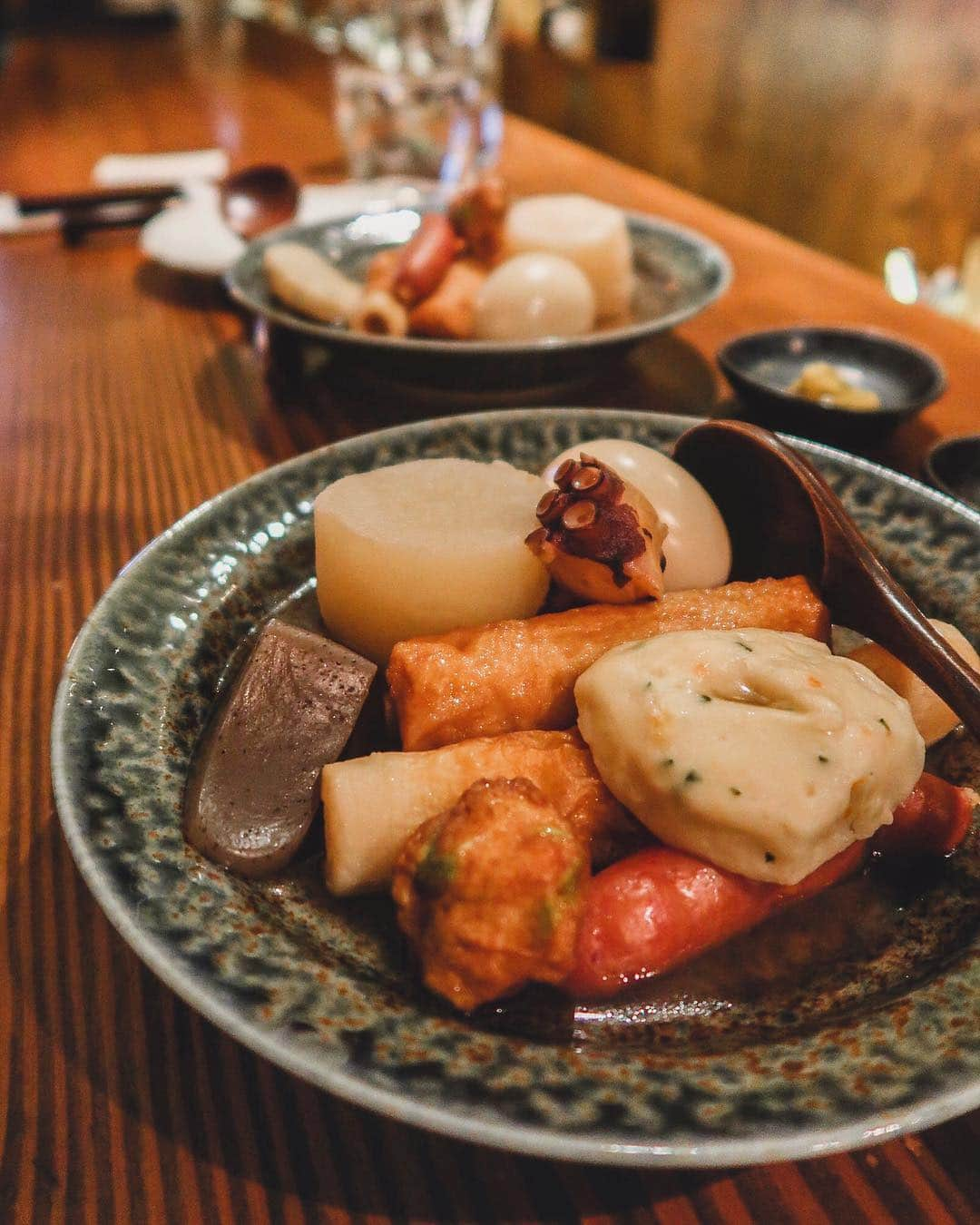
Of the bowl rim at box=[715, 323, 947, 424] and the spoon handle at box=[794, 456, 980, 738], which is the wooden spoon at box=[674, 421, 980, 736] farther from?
the bowl rim at box=[715, 323, 947, 424]

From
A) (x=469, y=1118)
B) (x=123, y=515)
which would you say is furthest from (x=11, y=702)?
(x=469, y=1118)

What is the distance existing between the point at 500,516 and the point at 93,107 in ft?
17.6

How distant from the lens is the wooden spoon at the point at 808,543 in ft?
3.73

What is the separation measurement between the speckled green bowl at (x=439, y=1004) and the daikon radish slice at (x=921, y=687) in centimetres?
4

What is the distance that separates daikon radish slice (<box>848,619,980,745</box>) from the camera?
117cm

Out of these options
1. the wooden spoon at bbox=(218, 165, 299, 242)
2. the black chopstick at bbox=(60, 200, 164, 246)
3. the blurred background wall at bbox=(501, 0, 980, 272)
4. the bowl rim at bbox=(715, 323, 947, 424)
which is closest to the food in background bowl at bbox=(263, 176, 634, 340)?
the bowl rim at bbox=(715, 323, 947, 424)

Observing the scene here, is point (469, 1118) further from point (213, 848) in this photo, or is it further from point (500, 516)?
point (500, 516)

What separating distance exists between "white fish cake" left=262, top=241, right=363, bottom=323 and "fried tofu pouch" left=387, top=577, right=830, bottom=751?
129 cm

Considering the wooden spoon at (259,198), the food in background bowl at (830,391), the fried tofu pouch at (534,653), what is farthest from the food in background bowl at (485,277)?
the fried tofu pouch at (534,653)

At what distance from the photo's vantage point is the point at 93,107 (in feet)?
17.4

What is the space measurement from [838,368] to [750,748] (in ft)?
5.42

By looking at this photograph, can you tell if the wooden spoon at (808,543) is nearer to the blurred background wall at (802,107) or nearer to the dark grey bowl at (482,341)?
the dark grey bowl at (482,341)

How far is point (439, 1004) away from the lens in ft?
2.85

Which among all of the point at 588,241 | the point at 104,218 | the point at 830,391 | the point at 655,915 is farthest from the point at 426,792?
the point at 104,218
